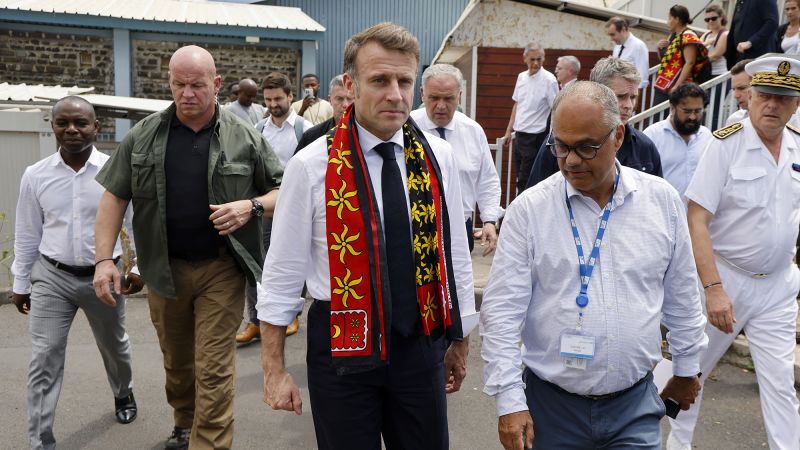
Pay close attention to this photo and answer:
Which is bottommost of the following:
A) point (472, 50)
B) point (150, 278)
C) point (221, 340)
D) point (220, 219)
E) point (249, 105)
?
point (221, 340)

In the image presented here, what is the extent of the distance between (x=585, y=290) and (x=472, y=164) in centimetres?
285

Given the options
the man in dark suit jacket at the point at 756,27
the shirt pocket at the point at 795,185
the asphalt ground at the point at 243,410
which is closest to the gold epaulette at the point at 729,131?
the shirt pocket at the point at 795,185

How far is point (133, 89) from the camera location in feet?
57.8

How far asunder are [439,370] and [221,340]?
5.62ft

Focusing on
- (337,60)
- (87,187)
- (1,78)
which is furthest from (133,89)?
(87,187)

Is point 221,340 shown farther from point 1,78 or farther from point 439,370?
point 1,78

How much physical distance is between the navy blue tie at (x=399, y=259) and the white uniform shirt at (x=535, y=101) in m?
8.11

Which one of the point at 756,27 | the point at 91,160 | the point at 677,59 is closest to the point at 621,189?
the point at 91,160

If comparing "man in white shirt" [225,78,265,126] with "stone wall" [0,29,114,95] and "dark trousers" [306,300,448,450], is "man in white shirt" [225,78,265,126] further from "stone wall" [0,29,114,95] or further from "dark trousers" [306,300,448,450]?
"stone wall" [0,29,114,95]

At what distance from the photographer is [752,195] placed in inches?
154

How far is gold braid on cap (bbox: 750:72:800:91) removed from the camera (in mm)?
3773

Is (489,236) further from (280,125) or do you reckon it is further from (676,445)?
(280,125)

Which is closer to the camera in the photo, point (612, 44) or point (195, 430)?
point (195, 430)

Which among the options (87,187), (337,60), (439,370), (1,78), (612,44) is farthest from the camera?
(337,60)
